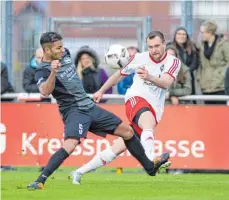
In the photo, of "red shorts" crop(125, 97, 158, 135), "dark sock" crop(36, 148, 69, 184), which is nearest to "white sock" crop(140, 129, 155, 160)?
"red shorts" crop(125, 97, 158, 135)

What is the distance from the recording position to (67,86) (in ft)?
42.1

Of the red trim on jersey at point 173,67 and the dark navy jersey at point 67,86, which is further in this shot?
the red trim on jersey at point 173,67

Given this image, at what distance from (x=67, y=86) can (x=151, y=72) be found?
197cm

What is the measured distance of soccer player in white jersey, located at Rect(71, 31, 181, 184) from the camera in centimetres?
1383

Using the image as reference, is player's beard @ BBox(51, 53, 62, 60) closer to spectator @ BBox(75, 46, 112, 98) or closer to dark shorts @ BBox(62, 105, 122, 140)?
dark shorts @ BBox(62, 105, 122, 140)

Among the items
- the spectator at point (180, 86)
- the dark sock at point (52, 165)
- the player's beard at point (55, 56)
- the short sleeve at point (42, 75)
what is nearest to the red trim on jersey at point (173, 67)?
the player's beard at point (55, 56)

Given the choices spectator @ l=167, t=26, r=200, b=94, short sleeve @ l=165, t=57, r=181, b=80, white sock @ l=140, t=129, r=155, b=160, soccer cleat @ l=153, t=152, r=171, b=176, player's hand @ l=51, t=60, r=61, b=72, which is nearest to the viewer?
player's hand @ l=51, t=60, r=61, b=72

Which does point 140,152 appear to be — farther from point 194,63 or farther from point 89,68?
point 89,68

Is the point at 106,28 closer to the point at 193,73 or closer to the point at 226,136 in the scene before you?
the point at 193,73

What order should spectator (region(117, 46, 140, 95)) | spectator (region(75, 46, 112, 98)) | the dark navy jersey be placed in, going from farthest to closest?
spectator (region(75, 46, 112, 98)) < spectator (region(117, 46, 140, 95)) < the dark navy jersey

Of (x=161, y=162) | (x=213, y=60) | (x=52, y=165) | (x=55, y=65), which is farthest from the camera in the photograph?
(x=213, y=60)

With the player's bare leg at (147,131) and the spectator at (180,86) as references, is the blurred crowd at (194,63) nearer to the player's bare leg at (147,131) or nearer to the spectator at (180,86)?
the spectator at (180,86)

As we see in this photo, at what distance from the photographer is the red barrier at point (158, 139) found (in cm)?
1780

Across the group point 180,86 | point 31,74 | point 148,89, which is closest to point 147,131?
point 148,89
